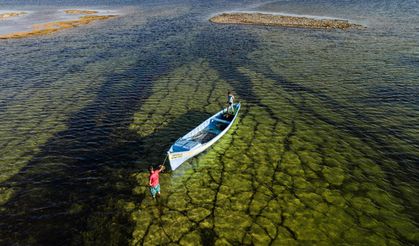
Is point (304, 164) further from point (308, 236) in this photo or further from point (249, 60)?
point (249, 60)

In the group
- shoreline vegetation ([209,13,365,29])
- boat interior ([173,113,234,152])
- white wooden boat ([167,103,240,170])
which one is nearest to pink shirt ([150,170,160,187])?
white wooden boat ([167,103,240,170])

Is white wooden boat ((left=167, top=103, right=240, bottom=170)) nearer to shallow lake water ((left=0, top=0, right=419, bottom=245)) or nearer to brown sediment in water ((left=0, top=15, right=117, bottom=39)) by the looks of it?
shallow lake water ((left=0, top=0, right=419, bottom=245))

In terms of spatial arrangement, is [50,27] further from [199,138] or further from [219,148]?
[219,148]

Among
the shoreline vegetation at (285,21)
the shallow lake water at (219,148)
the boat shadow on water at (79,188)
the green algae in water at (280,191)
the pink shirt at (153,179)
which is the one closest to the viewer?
the green algae in water at (280,191)

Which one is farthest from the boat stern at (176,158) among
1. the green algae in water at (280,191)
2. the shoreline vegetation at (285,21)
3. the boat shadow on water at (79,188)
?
the shoreline vegetation at (285,21)

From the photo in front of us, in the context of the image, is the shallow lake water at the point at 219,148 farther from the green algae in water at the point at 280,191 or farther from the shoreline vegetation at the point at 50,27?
the shoreline vegetation at the point at 50,27

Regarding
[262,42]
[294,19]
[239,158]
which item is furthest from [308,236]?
[294,19]

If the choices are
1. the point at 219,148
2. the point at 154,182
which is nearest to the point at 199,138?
the point at 219,148

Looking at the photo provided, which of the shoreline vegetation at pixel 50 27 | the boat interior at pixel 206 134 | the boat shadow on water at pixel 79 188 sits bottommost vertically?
the boat shadow on water at pixel 79 188
